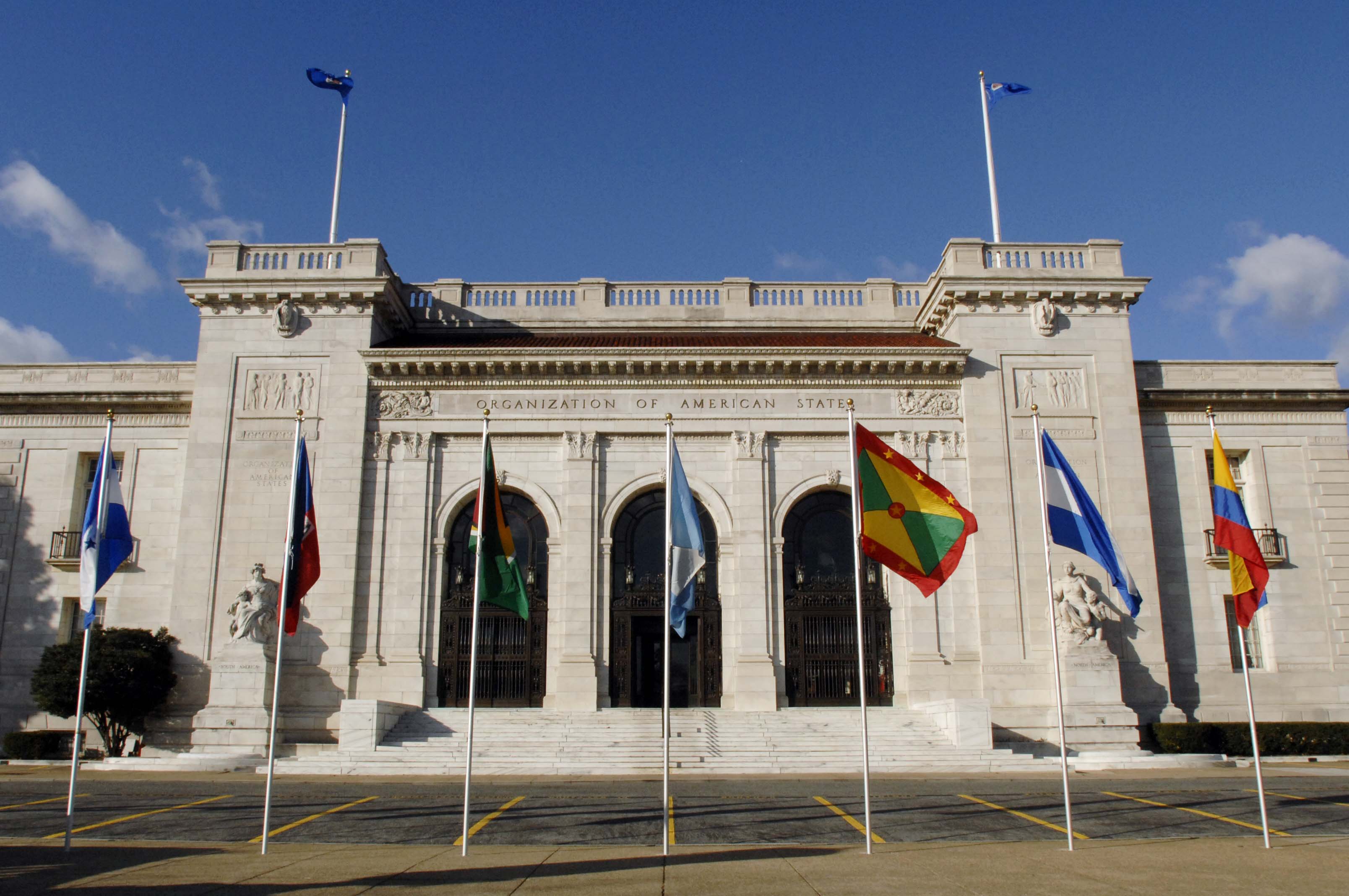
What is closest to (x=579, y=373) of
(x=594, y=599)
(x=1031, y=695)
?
(x=594, y=599)

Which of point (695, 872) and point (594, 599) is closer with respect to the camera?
point (695, 872)

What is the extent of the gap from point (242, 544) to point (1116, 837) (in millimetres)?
26873

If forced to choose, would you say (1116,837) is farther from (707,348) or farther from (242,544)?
(242,544)

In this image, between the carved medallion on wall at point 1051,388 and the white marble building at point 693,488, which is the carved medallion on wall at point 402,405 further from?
the carved medallion on wall at point 1051,388

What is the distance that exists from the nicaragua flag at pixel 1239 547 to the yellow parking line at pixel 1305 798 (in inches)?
157

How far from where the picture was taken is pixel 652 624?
33781 millimetres

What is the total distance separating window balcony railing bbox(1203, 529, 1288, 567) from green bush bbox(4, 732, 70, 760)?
3718 centimetres

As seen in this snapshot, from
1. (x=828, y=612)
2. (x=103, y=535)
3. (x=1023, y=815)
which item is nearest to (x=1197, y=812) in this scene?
(x=1023, y=815)

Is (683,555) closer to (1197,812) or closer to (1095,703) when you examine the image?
Answer: (1197,812)

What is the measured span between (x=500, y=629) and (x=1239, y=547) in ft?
73.9

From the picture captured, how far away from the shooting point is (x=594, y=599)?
32.8 m

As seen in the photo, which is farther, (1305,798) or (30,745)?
(30,745)

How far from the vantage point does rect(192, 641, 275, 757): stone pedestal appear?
95.1 feet

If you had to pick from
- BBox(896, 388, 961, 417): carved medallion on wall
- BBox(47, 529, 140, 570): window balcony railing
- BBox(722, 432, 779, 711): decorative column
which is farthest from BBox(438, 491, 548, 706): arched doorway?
BBox(896, 388, 961, 417): carved medallion on wall
